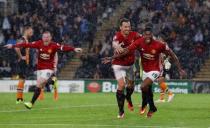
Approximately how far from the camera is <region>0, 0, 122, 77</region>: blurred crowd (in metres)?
42.8

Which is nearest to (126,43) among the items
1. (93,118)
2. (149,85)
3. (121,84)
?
(121,84)

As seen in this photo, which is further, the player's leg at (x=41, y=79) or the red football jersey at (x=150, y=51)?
the player's leg at (x=41, y=79)

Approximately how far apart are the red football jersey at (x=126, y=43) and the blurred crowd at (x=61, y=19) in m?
22.2

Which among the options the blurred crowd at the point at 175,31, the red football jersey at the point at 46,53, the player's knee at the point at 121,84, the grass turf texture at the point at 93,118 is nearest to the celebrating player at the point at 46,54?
the red football jersey at the point at 46,53

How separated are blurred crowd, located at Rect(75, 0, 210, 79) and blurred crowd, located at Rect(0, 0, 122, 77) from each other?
1396 millimetres

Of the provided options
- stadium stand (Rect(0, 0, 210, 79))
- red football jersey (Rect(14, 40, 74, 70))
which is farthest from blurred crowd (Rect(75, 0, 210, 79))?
red football jersey (Rect(14, 40, 74, 70))

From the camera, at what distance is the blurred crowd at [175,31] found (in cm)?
4003

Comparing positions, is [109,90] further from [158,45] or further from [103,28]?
[158,45]

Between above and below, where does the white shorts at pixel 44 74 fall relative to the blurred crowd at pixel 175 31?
below

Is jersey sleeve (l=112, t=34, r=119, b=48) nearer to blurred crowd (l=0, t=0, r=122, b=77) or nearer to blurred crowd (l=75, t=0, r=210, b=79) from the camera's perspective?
blurred crowd (l=75, t=0, r=210, b=79)

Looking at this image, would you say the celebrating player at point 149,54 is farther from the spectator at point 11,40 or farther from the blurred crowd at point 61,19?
the blurred crowd at point 61,19

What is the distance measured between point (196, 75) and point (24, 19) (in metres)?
11.4

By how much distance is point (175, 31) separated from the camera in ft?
135

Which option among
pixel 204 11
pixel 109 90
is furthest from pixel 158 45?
pixel 204 11
